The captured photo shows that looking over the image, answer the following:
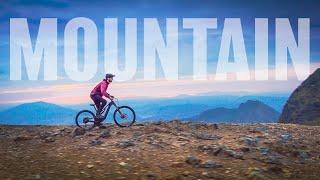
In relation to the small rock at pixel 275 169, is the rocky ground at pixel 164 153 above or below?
above

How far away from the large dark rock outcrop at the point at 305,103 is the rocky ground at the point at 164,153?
118304 mm

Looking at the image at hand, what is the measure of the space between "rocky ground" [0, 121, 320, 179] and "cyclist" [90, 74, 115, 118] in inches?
55.2

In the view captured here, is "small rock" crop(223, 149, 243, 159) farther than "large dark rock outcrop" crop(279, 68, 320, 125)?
No

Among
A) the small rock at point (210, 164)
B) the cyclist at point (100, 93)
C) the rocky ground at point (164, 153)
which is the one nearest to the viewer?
the rocky ground at point (164, 153)

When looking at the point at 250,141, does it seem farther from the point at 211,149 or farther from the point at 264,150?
the point at 211,149

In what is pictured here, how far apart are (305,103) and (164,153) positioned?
466ft

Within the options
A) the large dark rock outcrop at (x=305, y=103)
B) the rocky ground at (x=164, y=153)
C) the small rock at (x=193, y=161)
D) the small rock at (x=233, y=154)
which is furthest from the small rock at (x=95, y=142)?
the large dark rock outcrop at (x=305, y=103)

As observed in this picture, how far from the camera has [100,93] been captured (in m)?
24.8

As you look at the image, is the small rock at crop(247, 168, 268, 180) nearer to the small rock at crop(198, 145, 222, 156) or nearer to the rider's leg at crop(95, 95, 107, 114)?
the small rock at crop(198, 145, 222, 156)

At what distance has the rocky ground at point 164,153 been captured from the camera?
52.5 ft

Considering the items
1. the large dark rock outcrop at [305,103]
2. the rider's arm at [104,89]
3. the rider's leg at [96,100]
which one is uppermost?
the rider's arm at [104,89]

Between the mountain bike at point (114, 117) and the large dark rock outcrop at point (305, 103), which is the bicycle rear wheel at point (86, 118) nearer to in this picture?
the mountain bike at point (114, 117)

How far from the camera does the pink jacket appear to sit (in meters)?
24.2

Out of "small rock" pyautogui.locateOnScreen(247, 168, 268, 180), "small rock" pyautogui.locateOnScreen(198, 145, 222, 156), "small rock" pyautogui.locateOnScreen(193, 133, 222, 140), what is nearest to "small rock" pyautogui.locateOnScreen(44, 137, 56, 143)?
"small rock" pyautogui.locateOnScreen(193, 133, 222, 140)
